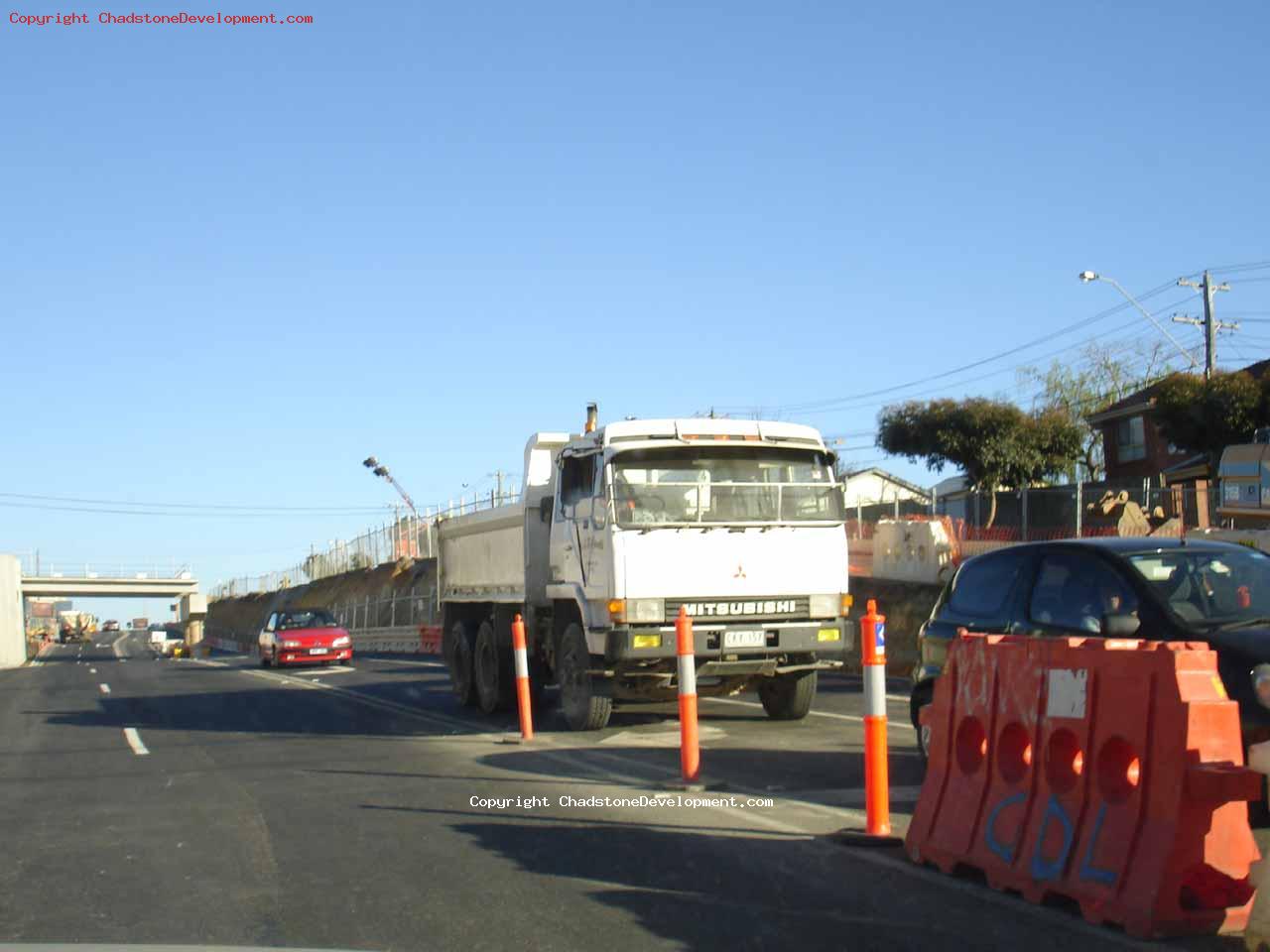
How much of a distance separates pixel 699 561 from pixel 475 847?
5080 mm

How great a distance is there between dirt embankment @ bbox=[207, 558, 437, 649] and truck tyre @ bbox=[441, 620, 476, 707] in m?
23.0

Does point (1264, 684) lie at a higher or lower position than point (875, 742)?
higher


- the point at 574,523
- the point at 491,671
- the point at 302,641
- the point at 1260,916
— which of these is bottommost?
the point at 302,641

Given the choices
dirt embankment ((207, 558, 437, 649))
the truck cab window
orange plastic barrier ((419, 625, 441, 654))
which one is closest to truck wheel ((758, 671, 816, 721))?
the truck cab window

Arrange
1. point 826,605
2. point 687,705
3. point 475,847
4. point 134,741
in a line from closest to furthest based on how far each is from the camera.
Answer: point 475,847, point 687,705, point 826,605, point 134,741

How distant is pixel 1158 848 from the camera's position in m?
5.23

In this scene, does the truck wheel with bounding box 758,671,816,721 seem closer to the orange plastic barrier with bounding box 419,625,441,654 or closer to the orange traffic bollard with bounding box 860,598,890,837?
the orange traffic bollard with bounding box 860,598,890,837

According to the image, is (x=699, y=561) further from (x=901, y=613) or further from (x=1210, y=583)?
(x=901, y=613)

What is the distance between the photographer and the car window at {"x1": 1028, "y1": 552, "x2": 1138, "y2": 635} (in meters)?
7.94

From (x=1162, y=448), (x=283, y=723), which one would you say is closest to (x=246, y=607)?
(x=1162, y=448)

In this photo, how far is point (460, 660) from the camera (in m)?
17.5

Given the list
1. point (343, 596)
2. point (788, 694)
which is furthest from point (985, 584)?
point (343, 596)

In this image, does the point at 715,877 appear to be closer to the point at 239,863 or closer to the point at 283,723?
the point at 239,863

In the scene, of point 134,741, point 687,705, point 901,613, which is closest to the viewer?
point 687,705
